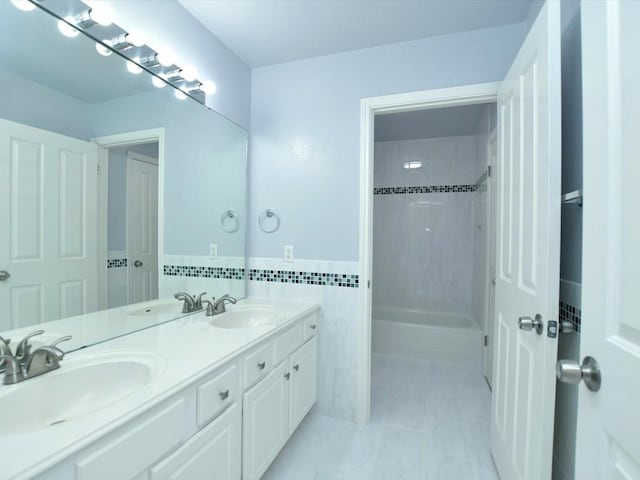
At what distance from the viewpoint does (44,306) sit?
1110 millimetres

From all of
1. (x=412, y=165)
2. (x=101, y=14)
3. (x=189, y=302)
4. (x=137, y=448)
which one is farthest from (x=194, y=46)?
(x=412, y=165)

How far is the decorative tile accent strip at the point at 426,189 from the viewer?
3750 mm

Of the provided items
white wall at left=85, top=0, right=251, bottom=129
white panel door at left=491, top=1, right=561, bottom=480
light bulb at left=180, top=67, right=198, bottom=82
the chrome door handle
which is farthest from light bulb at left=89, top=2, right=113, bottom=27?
the chrome door handle

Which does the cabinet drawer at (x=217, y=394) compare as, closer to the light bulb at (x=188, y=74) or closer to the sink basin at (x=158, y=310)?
the sink basin at (x=158, y=310)

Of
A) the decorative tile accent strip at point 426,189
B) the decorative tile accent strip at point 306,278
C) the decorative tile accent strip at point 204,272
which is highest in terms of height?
the decorative tile accent strip at point 426,189

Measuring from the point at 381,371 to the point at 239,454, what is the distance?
1.84 meters

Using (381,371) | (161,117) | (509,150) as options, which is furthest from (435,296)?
(161,117)

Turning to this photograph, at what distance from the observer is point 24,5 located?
1053 millimetres

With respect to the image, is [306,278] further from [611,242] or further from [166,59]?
[611,242]

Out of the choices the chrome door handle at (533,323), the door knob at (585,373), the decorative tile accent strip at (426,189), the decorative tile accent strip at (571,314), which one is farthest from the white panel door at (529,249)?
the decorative tile accent strip at (426,189)

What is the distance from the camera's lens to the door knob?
0.62 metres

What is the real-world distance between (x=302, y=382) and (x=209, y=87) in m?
1.91

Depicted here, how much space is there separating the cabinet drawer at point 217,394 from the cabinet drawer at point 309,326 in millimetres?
673

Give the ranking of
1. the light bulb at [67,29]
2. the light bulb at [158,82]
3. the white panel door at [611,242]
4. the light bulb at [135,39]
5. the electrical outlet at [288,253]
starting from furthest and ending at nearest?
the electrical outlet at [288,253] → the light bulb at [158,82] → the light bulb at [135,39] → the light bulb at [67,29] → the white panel door at [611,242]
